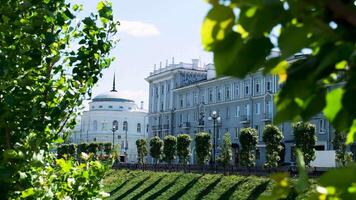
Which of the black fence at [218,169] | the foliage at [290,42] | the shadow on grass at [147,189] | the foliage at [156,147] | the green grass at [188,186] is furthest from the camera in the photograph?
the foliage at [156,147]

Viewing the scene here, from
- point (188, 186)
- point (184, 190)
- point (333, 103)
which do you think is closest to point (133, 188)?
point (188, 186)

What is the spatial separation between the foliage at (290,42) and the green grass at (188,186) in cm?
1974

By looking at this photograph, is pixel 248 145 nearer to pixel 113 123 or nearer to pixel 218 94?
pixel 218 94

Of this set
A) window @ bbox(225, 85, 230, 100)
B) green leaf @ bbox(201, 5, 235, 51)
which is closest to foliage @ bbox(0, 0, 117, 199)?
green leaf @ bbox(201, 5, 235, 51)

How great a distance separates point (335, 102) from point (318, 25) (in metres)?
0.15

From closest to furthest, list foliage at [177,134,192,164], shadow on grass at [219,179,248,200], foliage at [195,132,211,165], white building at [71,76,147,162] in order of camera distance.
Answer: shadow on grass at [219,179,248,200]
foliage at [195,132,211,165]
foliage at [177,134,192,164]
white building at [71,76,147,162]

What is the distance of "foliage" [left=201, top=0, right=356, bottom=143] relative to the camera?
0.79 m

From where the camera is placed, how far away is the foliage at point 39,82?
3.34 m

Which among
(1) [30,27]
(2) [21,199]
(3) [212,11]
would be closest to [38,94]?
(1) [30,27]

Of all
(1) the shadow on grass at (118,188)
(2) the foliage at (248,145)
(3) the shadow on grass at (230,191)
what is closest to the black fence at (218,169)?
(3) the shadow on grass at (230,191)

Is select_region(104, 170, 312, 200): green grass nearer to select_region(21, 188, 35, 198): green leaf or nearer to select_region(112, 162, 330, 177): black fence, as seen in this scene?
select_region(112, 162, 330, 177): black fence

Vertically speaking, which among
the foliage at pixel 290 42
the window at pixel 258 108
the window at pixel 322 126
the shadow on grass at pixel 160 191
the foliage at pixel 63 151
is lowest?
the shadow on grass at pixel 160 191

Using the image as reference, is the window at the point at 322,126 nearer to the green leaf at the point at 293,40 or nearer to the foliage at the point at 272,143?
the foliage at the point at 272,143

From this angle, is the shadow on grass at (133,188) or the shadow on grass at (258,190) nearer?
the shadow on grass at (258,190)
